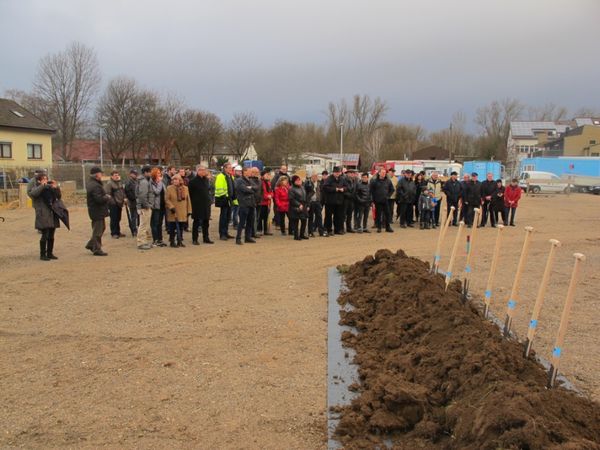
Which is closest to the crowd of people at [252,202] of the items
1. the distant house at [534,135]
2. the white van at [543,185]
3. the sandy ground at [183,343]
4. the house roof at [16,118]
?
the sandy ground at [183,343]

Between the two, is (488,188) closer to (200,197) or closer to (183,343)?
(200,197)

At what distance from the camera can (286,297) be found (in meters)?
7.91

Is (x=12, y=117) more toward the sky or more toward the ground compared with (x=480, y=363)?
more toward the sky

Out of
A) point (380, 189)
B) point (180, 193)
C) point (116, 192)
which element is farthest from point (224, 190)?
point (380, 189)

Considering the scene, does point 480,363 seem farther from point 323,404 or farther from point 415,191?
point 415,191

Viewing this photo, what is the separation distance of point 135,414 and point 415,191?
549 inches

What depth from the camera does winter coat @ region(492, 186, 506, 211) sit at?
17625 mm

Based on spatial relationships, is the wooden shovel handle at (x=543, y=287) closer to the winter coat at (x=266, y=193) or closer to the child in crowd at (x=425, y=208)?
the winter coat at (x=266, y=193)

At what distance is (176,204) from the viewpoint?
484 inches

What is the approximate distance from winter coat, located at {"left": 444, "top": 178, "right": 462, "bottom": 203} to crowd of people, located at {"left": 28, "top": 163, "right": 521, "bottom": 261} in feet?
0.11

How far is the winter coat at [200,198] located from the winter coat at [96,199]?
2241 mm

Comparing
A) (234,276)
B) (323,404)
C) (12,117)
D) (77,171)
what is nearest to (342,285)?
(234,276)

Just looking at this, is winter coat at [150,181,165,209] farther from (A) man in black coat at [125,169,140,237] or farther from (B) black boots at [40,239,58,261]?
(B) black boots at [40,239,58,261]

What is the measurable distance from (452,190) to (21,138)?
125 ft
